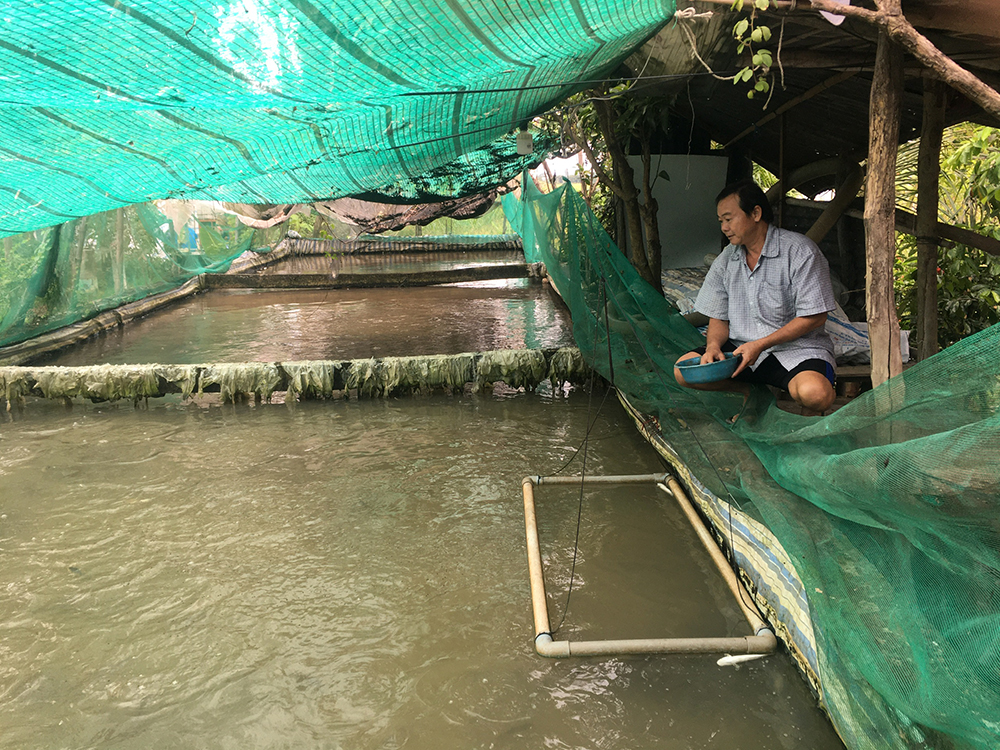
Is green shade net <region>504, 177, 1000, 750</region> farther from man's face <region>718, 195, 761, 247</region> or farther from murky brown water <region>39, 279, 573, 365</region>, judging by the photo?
murky brown water <region>39, 279, 573, 365</region>

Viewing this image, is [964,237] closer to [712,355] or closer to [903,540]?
[712,355]

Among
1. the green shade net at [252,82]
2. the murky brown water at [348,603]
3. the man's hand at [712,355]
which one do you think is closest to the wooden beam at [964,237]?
the man's hand at [712,355]

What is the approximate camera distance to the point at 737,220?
110 inches

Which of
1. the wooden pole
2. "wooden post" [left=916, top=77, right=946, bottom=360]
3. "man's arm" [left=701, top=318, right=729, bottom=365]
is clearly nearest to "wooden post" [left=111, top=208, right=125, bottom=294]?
the wooden pole

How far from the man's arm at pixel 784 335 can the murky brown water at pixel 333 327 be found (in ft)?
10.6

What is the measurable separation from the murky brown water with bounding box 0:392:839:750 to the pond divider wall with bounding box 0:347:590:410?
25.9 inches

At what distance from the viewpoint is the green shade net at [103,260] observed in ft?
18.1

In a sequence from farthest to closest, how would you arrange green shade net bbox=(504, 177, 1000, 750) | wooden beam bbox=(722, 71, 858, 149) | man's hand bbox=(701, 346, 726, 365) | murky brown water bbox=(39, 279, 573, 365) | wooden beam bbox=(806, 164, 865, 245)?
1. murky brown water bbox=(39, 279, 573, 365)
2. wooden beam bbox=(806, 164, 865, 245)
3. wooden beam bbox=(722, 71, 858, 149)
4. man's hand bbox=(701, 346, 726, 365)
5. green shade net bbox=(504, 177, 1000, 750)

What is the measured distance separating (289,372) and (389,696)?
3050 millimetres

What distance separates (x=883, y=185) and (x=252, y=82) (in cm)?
196

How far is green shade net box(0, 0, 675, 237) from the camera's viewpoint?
1.81 meters

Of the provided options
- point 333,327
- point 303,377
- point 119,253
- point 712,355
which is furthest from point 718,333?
point 119,253

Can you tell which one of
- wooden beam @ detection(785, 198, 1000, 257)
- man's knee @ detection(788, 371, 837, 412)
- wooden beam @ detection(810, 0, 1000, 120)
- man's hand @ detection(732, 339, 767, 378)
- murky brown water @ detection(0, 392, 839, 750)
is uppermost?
wooden beam @ detection(810, 0, 1000, 120)

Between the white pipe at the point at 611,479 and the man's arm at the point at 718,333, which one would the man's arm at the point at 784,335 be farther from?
the white pipe at the point at 611,479
